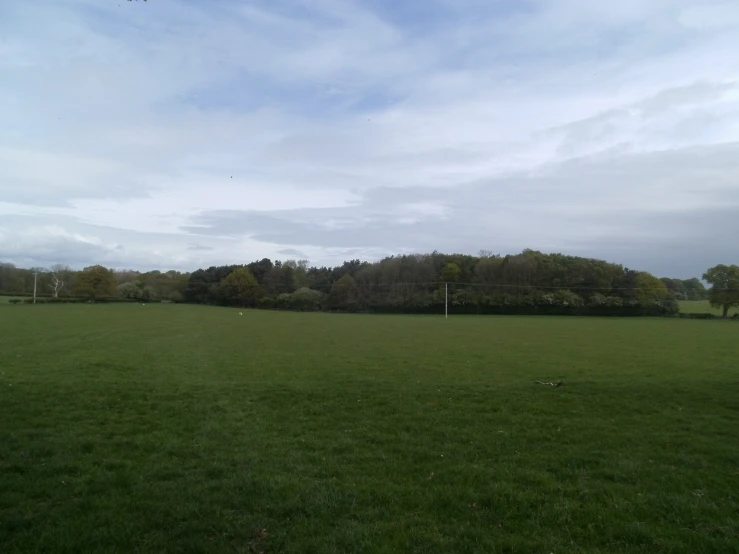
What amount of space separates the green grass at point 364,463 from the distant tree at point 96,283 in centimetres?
12511

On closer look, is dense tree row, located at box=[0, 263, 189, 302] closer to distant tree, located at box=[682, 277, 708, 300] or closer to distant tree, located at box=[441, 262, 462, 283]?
distant tree, located at box=[441, 262, 462, 283]

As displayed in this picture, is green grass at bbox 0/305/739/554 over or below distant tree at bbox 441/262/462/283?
below

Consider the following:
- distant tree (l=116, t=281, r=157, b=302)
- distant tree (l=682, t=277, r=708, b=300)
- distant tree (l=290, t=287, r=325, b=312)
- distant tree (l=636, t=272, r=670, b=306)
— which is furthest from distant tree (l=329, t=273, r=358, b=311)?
distant tree (l=682, t=277, r=708, b=300)

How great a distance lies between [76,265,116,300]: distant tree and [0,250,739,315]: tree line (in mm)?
250

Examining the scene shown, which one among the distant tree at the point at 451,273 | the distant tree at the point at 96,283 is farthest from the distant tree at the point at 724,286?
the distant tree at the point at 96,283

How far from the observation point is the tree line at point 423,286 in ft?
337

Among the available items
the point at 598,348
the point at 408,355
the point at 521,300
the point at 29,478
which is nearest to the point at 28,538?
the point at 29,478

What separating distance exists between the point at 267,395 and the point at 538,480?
760 cm

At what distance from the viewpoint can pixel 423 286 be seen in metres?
117

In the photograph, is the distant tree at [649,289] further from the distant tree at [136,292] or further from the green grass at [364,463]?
the distant tree at [136,292]

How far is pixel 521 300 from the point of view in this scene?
103812mm

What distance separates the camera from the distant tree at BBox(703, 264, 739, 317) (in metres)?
98.8

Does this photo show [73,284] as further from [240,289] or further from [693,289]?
[693,289]

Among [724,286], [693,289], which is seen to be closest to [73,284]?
[724,286]
